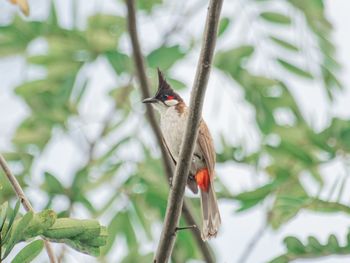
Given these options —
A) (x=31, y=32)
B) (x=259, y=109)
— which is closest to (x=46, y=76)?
(x=31, y=32)

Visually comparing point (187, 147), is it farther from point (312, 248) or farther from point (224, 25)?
point (224, 25)

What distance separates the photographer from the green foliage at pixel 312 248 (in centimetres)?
290

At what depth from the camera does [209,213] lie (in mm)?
3104

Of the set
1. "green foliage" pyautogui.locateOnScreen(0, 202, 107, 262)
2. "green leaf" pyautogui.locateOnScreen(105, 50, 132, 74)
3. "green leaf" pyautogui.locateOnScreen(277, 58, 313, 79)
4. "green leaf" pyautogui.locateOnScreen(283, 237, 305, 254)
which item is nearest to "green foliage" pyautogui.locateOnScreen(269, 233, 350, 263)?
"green leaf" pyautogui.locateOnScreen(283, 237, 305, 254)

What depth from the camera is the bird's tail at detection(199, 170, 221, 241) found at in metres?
2.91

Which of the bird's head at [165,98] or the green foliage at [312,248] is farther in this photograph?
the bird's head at [165,98]

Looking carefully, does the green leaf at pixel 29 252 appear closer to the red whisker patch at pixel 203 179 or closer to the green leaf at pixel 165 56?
the red whisker patch at pixel 203 179

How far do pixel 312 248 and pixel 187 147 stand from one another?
Answer: 0.87 m

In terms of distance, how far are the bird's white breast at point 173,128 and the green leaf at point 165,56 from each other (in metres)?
0.52

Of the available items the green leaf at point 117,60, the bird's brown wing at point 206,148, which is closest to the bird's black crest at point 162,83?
the bird's brown wing at point 206,148

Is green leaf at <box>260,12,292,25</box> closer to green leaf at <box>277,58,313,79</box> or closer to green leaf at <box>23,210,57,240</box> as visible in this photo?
green leaf at <box>277,58,313,79</box>

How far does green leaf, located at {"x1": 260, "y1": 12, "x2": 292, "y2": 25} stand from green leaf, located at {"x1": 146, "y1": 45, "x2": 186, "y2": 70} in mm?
447

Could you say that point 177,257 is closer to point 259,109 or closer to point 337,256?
point 259,109

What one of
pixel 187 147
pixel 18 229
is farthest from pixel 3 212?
pixel 187 147
